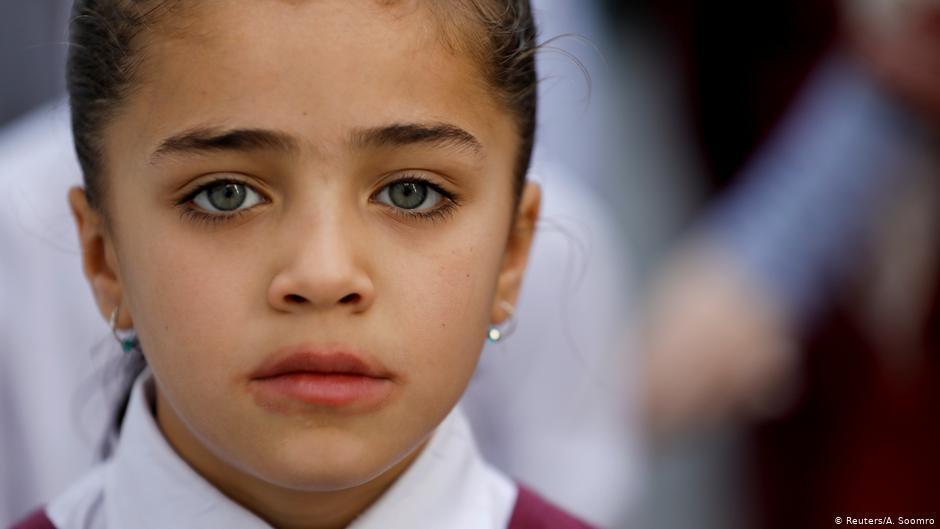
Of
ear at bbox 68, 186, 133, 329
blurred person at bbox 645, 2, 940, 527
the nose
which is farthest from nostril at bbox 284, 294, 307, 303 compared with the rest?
blurred person at bbox 645, 2, 940, 527

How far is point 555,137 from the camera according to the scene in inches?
93.1

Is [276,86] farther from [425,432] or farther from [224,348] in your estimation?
[425,432]

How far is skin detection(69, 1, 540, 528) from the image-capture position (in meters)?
1.04

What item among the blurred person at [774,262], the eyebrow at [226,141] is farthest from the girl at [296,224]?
the blurred person at [774,262]

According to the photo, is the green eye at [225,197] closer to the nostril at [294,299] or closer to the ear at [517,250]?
the nostril at [294,299]

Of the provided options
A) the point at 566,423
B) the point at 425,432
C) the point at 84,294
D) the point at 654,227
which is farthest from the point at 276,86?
the point at 654,227

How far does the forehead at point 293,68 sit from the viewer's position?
104 centimetres

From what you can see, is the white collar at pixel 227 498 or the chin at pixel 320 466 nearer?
the chin at pixel 320 466

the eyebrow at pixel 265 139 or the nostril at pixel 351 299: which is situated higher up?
the eyebrow at pixel 265 139

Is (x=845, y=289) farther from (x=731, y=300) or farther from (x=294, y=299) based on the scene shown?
(x=294, y=299)

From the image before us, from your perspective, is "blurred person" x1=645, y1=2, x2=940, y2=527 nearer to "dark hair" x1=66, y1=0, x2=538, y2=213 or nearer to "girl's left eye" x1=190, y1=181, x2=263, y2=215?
"dark hair" x1=66, y1=0, x2=538, y2=213

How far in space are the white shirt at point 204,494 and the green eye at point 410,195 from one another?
23cm

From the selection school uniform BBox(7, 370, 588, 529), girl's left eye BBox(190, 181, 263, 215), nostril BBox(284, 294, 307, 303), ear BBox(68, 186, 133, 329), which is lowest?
school uniform BBox(7, 370, 588, 529)

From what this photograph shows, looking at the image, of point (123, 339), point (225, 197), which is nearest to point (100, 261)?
point (123, 339)
